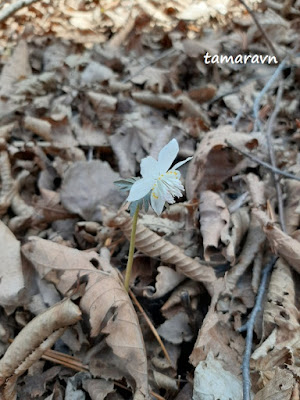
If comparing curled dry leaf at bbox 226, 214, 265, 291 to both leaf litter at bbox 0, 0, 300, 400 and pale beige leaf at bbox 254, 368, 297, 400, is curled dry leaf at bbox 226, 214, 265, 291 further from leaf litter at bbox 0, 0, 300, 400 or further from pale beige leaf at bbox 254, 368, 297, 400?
pale beige leaf at bbox 254, 368, 297, 400

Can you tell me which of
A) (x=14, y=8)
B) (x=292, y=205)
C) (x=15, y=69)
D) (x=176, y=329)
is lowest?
(x=176, y=329)

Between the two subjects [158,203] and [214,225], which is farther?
[214,225]

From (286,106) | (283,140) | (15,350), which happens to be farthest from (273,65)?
(15,350)

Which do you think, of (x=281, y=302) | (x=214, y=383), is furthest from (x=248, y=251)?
(x=214, y=383)

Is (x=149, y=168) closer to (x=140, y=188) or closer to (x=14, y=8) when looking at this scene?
(x=140, y=188)

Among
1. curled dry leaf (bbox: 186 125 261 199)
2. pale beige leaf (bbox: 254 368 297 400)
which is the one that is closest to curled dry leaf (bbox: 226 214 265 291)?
curled dry leaf (bbox: 186 125 261 199)

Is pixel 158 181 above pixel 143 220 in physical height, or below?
above

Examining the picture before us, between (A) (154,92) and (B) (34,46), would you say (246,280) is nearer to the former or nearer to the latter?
(A) (154,92)

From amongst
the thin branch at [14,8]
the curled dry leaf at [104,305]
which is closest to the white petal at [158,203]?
the curled dry leaf at [104,305]
